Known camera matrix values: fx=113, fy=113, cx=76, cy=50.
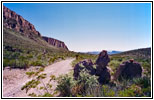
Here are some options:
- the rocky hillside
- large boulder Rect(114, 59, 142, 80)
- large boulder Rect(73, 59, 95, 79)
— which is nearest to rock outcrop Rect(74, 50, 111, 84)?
large boulder Rect(73, 59, 95, 79)

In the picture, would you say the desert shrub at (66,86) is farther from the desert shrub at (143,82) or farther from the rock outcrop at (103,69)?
the desert shrub at (143,82)

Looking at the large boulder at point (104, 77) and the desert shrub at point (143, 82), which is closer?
the desert shrub at point (143, 82)

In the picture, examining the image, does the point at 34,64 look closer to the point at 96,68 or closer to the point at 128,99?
the point at 96,68

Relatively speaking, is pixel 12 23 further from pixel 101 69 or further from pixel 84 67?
pixel 101 69

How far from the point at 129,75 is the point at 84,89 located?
2899mm

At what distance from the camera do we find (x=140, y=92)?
14.1 feet

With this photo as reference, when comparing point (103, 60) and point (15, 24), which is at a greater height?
point (15, 24)

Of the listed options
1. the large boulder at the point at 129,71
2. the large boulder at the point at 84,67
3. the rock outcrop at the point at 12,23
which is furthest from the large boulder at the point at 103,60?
the rock outcrop at the point at 12,23

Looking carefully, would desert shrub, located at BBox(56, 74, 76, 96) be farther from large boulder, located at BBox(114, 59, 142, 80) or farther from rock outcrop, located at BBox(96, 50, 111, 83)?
large boulder, located at BBox(114, 59, 142, 80)

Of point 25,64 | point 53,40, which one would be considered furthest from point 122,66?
point 53,40

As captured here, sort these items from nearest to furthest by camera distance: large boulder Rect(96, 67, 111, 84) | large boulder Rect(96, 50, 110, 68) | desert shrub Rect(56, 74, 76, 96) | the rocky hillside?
desert shrub Rect(56, 74, 76, 96) < large boulder Rect(96, 67, 111, 84) < large boulder Rect(96, 50, 110, 68) < the rocky hillside

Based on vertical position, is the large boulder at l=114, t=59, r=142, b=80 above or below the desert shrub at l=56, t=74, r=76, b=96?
above

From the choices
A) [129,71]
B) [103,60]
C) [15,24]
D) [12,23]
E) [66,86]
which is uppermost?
[12,23]

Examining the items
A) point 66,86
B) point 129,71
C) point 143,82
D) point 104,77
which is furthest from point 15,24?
point 143,82
